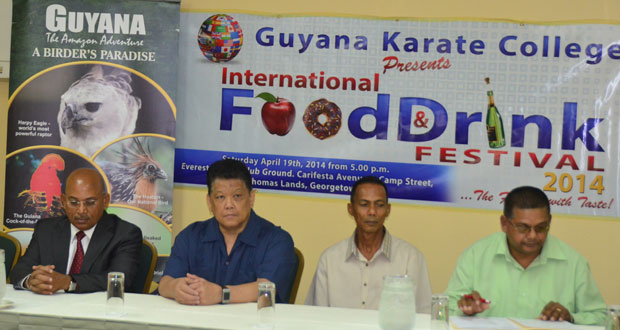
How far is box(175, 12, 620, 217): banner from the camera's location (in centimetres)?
498

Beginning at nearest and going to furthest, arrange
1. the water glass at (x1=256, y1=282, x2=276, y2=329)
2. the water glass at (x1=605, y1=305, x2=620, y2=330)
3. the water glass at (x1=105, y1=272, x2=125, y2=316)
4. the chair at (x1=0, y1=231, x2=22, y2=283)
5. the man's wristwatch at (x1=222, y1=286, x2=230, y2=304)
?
the water glass at (x1=605, y1=305, x2=620, y2=330)
the water glass at (x1=256, y1=282, x2=276, y2=329)
the water glass at (x1=105, y1=272, x2=125, y2=316)
the man's wristwatch at (x1=222, y1=286, x2=230, y2=304)
the chair at (x1=0, y1=231, x2=22, y2=283)

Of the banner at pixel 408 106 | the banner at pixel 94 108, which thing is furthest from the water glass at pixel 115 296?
the banner at pixel 408 106

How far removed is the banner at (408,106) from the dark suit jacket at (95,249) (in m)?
1.54

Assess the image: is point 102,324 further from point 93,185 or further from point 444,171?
point 444,171

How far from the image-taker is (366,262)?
13.1 ft

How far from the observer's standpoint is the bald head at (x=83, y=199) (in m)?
3.82

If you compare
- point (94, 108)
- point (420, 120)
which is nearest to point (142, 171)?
point (94, 108)

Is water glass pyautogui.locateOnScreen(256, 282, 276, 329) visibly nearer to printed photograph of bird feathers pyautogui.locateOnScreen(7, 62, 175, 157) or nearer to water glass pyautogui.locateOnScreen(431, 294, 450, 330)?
water glass pyautogui.locateOnScreen(431, 294, 450, 330)

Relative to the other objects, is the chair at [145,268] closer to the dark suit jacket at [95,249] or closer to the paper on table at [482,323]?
the dark suit jacket at [95,249]

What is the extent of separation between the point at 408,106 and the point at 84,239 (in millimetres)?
2254

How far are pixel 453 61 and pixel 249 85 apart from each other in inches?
52.1

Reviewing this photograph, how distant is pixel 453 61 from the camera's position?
5.09m

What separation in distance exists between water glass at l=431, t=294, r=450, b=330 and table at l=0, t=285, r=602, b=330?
0.14 m

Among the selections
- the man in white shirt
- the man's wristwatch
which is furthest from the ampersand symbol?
the man's wristwatch
